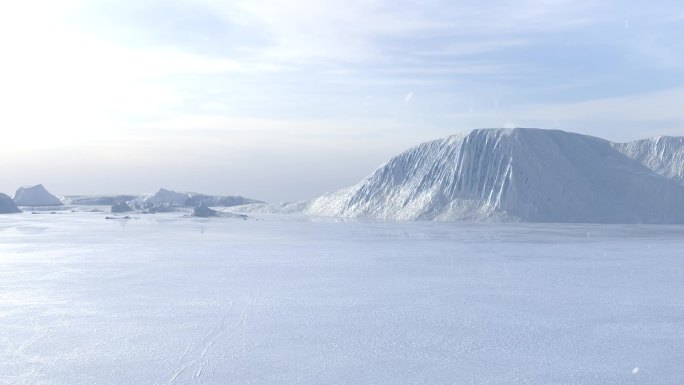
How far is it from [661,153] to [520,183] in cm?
1574

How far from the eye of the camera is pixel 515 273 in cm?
1455

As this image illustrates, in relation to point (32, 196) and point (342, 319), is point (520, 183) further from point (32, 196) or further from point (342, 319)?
point (32, 196)

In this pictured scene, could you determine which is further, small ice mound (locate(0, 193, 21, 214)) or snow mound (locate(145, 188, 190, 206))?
snow mound (locate(145, 188, 190, 206))

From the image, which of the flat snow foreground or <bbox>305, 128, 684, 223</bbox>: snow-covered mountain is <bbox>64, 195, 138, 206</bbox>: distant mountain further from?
the flat snow foreground

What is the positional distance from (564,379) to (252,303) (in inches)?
218

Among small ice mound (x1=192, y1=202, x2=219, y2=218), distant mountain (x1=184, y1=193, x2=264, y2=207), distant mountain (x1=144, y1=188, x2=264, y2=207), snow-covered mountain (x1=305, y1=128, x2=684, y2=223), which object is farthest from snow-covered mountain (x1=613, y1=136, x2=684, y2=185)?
distant mountain (x1=184, y1=193, x2=264, y2=207)

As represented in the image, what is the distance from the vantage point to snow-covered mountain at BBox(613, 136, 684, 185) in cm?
4962

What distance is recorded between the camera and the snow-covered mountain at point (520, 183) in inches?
1663

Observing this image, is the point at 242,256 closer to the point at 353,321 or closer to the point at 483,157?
the point at 353,321

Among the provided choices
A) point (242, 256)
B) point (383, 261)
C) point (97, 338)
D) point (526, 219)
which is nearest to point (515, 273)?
point (383, 261)

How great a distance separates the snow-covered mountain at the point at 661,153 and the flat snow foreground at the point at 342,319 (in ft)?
115

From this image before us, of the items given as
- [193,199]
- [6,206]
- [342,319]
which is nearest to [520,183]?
[342,319]

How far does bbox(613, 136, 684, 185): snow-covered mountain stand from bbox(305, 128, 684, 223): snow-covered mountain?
0.13 m

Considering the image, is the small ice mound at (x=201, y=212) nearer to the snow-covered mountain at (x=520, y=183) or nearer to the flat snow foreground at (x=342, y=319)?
the snow-covered mountain at (x=520, y=183)
